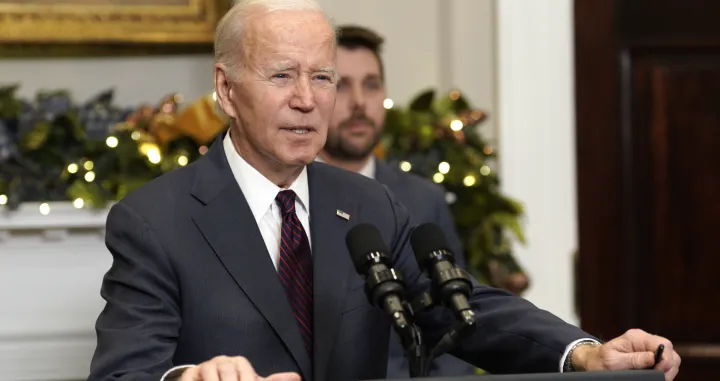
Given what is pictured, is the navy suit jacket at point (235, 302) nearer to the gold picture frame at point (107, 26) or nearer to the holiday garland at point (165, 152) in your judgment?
the holiday garland at point (165, 152)

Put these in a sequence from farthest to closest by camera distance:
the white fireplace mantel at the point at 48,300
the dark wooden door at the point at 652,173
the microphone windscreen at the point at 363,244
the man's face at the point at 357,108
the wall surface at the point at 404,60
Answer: the dark wooden door at the point at 652,173 → the wall surface at the point at 404,60 → the white fireplace mantel at the point at 48,300 → the man's face at the point at 357,108 → the microphone windscreen at the point at 363,244

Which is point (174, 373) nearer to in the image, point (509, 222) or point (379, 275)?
point (379, 275)

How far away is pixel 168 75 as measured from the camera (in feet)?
13.4

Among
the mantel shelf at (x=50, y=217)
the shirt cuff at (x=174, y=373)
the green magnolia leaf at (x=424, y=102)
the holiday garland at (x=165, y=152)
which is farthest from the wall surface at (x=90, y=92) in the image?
the shirt cuff at (x=174, y=373)

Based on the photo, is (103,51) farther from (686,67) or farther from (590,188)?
(686,67)

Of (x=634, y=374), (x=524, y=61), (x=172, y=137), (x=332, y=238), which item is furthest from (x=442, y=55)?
(x=634, y=374)

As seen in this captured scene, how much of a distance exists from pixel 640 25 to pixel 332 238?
260 cm

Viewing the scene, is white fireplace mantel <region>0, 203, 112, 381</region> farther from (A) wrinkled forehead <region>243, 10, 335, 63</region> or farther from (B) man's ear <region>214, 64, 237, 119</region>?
(A) wrinkled forehead <region>243, 10, 335, 63</region>

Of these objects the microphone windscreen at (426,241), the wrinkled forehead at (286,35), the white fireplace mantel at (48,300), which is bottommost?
the white fireplace mantel at (48,300)

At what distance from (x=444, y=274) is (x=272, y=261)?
0.48 metres

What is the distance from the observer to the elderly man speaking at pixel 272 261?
1959mm

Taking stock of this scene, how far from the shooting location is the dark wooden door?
172 inches

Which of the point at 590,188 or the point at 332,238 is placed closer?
the point at 332,238

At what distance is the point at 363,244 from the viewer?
5.76 feet
